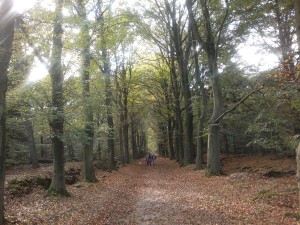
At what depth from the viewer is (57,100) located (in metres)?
12.3

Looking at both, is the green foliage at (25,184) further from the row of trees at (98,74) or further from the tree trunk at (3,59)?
the tree trunk at (3,59)

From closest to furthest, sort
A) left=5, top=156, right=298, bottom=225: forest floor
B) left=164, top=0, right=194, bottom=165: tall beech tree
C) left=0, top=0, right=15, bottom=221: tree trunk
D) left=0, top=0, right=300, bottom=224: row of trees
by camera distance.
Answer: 1. left=0, top=0, right=15, bottom=221: tree trunk
2. left=5, top=156, right=298, bottom=225: forest floor
3. left=0, top=0, right=300, bottom=224: row of trees
4. left=164, top=0, right=194, bottom=165: tall beech tree

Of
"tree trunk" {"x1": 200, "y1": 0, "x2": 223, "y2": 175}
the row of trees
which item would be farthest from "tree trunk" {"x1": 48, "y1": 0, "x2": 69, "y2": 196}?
"tree trunk" {"x1": 200, "y1": 0, "x2": 223, "y2": 175}

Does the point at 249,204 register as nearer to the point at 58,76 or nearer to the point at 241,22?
the point at 58,76

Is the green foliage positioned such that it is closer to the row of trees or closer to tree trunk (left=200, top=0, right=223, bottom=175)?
the row of trees

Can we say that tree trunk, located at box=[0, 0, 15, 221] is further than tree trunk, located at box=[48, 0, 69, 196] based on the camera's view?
No

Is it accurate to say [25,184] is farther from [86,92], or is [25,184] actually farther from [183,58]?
[183,58]

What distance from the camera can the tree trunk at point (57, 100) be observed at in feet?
40.1

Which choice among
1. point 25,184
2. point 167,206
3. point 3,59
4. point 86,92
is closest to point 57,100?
point 86,92

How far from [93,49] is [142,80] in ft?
56.6

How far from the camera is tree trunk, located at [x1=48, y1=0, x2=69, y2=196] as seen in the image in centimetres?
1223

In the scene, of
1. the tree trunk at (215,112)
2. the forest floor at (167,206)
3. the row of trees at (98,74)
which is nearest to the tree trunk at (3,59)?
the row of trees at (98,74)

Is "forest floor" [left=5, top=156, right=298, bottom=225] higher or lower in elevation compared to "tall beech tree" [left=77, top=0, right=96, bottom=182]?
lower

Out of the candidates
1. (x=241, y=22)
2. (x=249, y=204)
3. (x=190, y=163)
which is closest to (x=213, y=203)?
(x=249, y=204)
